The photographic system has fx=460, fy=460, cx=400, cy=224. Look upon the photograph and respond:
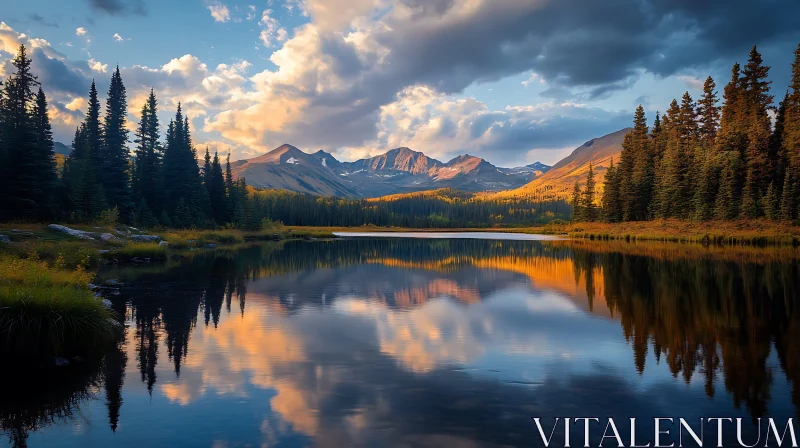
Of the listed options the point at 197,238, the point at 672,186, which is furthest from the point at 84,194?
the point at 672,186

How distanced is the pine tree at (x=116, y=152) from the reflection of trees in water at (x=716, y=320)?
67.6 m

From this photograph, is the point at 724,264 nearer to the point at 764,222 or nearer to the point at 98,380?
the point at 764,222

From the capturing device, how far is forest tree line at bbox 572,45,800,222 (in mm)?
73062

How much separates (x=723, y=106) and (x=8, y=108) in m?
123

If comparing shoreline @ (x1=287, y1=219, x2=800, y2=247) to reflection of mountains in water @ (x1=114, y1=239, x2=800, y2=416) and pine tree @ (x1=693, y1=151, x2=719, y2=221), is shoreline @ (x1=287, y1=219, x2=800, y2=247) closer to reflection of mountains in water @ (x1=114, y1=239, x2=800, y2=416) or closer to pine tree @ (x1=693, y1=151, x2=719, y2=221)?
pine tree @ (x1=693, y1=151, x2=719, y2=221)

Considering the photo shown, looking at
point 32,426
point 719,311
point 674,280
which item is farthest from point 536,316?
point 32,426

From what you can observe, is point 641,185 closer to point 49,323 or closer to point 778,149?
point 778,149

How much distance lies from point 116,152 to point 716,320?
276 feet

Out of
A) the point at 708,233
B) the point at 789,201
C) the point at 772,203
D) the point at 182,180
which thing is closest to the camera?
the point at 789,201

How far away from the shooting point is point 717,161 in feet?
266

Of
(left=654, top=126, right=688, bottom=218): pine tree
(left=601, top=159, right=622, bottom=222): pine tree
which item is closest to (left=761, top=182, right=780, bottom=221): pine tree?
(left=654, top=126, right=688, bottom=218): pine tree

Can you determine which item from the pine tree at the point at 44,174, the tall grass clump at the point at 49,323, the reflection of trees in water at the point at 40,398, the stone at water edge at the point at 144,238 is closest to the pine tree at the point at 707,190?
the stone at water edge at the point at 144,238

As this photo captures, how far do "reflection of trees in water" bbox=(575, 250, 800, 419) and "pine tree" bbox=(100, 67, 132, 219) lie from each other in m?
67.6

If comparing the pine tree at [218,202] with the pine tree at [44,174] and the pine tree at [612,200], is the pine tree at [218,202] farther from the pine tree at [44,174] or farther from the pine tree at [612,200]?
the pine tree at [612,200]
